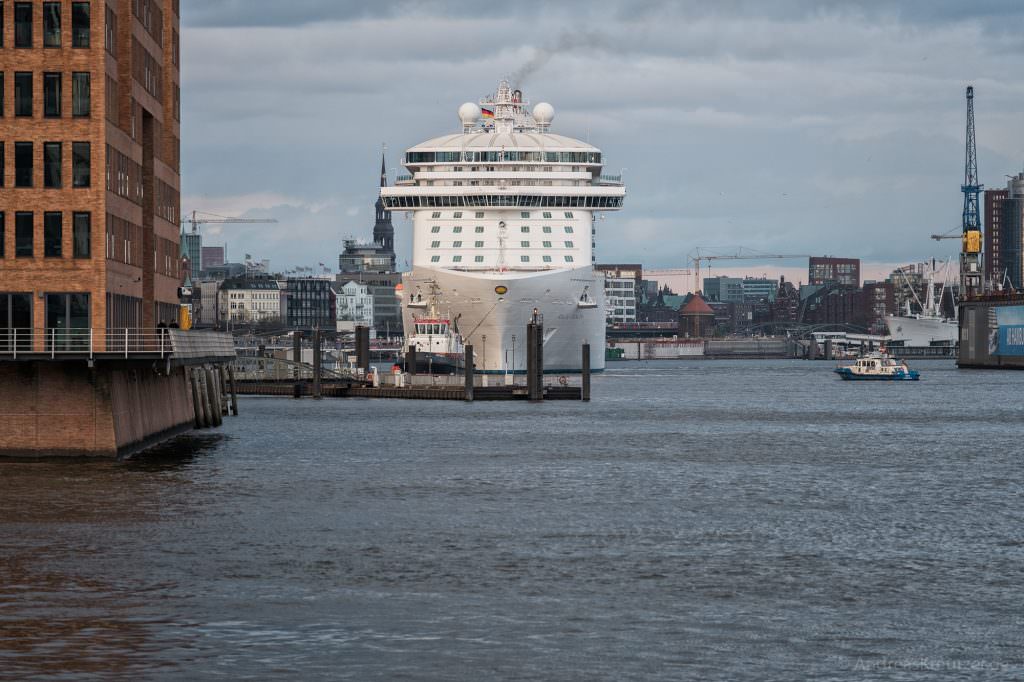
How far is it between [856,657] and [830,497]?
2435 centimetres

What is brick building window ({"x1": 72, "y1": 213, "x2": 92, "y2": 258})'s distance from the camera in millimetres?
54500

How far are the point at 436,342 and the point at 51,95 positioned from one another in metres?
79.2

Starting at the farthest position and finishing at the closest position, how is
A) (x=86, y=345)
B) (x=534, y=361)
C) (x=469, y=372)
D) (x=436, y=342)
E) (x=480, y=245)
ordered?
1. (x=480, y=245)
2. (x=436, y=342)
3. (x=534, y=361)
4. (x=469, y=372)
5. (x=86, y=345)

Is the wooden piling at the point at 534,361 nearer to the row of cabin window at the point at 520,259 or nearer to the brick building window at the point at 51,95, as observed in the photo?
the row of cabin window at the point at 520,259

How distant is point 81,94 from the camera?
54.9m

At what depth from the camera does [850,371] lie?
178750 millimetres

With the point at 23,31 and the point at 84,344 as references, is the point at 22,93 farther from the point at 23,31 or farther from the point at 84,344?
the point at 84,344

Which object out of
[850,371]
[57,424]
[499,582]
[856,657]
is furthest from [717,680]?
[850,371]

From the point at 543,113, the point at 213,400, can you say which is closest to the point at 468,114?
the point at 543,113

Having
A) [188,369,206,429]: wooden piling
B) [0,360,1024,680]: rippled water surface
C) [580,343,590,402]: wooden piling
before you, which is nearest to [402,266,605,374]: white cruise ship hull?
[580,343,590,402]: wooden piling

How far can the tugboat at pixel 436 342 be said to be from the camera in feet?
433

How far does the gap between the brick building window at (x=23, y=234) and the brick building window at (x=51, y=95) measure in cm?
324

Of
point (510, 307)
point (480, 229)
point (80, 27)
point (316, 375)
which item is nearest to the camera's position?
point (80, 27)

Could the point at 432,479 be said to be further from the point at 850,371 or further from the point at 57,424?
the point at 850,371
